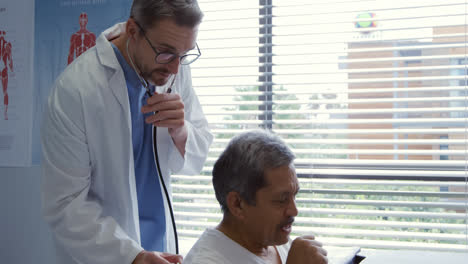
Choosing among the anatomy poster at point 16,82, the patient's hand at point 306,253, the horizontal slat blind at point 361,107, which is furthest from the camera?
the anatomy poster at point 16,82

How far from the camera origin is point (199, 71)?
2328mm

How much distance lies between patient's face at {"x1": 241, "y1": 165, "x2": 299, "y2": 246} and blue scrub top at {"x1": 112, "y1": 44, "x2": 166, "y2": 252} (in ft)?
1.32

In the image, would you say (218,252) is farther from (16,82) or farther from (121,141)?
(16,82)

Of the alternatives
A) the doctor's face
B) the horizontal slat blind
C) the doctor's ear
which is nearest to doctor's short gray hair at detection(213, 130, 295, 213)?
the doctor's face

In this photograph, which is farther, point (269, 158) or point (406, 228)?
point (406, 228)

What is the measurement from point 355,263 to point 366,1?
1.38 meters

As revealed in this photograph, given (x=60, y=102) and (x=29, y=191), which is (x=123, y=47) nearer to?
(x=60, y=102)

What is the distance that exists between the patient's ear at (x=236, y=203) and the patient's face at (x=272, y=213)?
0.7 inches

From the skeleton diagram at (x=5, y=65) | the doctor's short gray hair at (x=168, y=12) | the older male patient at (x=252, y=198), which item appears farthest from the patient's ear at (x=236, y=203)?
the skeleton diagram at (x=5, y=65)

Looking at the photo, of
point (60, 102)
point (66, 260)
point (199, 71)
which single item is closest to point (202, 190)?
point (199, 71)

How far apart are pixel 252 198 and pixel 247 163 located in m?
0.10

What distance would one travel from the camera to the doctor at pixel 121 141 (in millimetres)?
1208

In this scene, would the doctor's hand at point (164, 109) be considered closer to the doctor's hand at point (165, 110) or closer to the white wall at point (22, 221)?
the doctor's hand at point (165, 110)

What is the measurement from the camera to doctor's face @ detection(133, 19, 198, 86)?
1186mm
